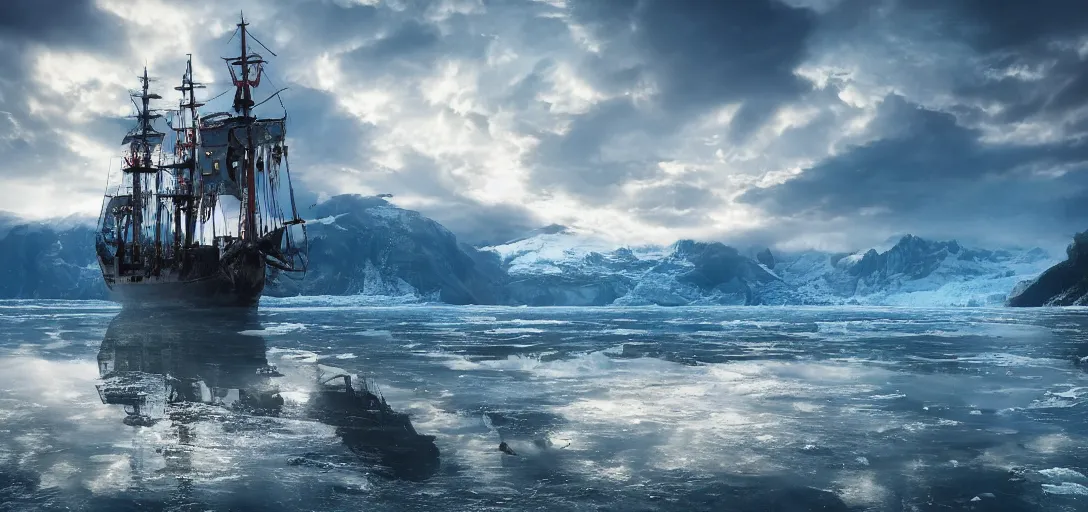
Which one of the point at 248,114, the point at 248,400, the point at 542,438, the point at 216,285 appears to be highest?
the point at 248,114

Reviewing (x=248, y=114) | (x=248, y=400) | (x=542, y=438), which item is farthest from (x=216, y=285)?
(x=542, y=438)

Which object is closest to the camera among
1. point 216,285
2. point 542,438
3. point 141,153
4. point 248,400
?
point 542,438

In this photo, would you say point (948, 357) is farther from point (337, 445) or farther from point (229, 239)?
point (229, 239)

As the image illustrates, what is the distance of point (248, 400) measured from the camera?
14281mm

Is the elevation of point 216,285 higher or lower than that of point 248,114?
lower

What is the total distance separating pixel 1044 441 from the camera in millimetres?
11352

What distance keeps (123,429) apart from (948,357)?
27.6 m

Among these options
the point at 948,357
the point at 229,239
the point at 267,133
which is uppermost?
the point at 267,133

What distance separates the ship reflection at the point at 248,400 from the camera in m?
10.1

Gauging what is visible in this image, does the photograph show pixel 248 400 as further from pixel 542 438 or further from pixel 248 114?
pixel 248 114

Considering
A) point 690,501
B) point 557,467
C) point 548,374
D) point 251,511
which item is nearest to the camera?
point 251,511

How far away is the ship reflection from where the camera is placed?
10125mm

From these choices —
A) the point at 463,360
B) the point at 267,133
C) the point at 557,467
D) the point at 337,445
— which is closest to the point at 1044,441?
the point at 557,467

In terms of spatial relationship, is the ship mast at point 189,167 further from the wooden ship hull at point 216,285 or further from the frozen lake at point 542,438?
the frozen lake at point 542,438
